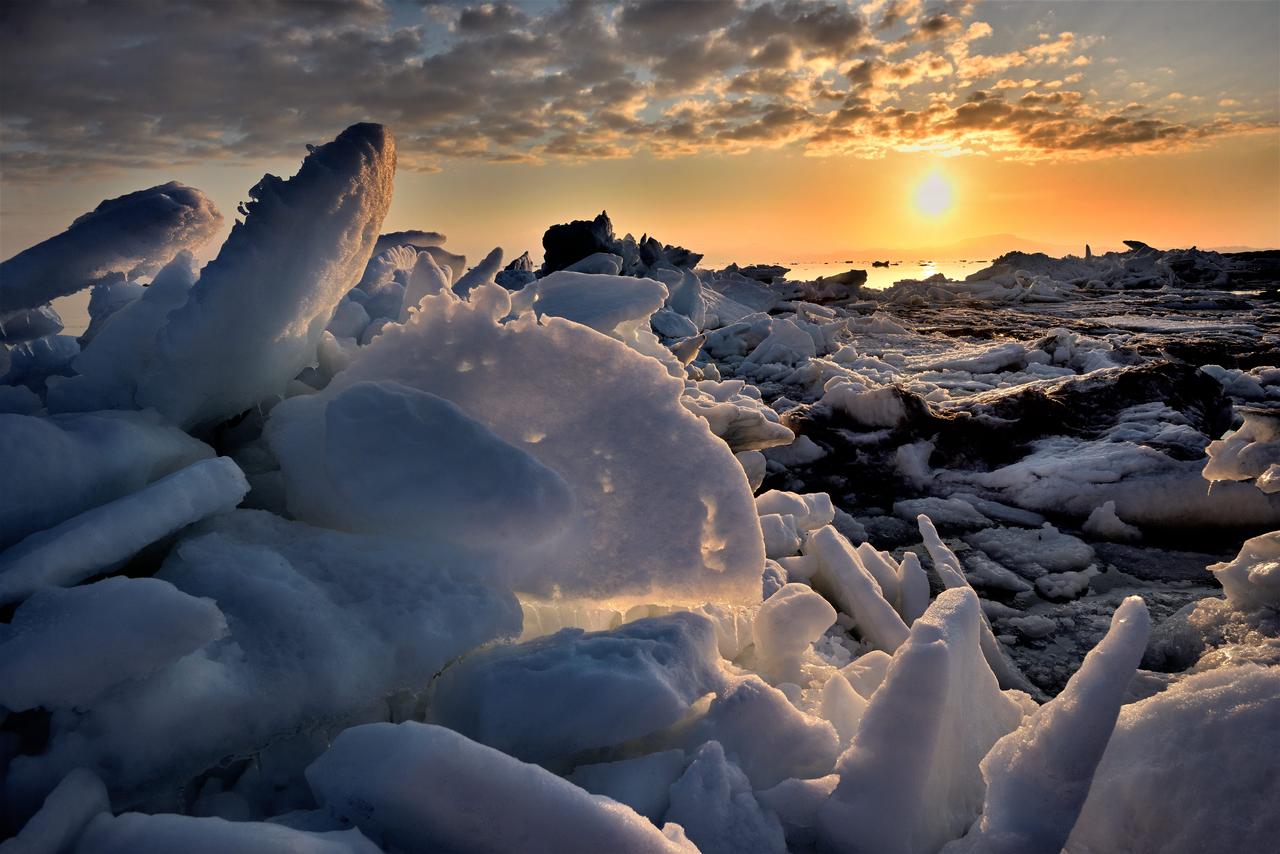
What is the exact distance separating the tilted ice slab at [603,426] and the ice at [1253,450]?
5.81ft

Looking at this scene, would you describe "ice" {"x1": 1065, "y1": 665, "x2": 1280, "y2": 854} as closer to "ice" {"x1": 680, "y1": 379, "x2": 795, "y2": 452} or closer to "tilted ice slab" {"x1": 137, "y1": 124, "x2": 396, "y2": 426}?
"tilted ice slab" {"x1": 137, "y1": 124, "x2": 396, "y2": 426}

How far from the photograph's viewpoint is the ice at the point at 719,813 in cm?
111

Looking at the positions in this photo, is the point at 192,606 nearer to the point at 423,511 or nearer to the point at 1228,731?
the point at 423,511

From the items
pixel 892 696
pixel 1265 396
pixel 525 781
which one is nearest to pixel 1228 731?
pixel 892 696

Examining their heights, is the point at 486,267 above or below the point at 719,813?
above

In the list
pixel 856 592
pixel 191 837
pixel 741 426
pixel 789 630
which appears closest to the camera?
pixel 191 837

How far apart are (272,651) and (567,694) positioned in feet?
1.53

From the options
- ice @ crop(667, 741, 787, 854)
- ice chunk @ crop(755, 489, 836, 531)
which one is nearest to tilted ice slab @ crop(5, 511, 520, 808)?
ice @ crop(667, 741, 787, 854)

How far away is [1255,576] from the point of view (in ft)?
6.96

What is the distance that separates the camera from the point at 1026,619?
2670 mm

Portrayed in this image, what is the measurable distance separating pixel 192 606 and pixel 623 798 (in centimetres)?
69

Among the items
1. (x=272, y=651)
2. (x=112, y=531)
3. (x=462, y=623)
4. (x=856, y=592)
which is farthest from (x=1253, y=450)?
(x=112, y=531)

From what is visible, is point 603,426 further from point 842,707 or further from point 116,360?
point 116,360

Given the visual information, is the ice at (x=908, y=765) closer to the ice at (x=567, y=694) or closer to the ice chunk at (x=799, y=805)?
the ice chunk at (x=799, y=805)
